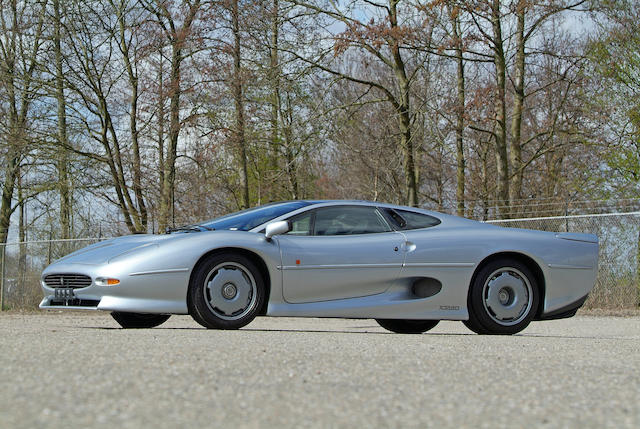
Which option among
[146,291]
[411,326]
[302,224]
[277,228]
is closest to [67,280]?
[146,291]

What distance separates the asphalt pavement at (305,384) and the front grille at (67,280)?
149 centimetres

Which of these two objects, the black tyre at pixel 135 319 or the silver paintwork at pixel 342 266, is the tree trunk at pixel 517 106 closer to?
the silver paintwork at pixel 342 266

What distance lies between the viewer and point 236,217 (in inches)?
322

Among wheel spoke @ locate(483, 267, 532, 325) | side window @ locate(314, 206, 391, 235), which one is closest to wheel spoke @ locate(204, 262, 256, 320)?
side window @ locate(314, 206, 391, 235)

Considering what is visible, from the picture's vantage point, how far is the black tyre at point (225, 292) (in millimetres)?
7320

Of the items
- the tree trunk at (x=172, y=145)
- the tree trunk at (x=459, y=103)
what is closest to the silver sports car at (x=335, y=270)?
the tree trunk at (x=459, y=103)

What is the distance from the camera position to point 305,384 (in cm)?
405

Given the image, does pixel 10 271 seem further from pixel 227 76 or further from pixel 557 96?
pixel 557 96

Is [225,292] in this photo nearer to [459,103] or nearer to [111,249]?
[111,249]

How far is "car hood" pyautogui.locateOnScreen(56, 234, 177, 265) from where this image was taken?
24.8ft

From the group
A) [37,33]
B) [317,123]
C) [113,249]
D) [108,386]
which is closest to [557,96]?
[317,123]

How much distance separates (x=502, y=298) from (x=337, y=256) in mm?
1739

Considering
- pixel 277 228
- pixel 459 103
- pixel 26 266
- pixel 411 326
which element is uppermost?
pixel 459 103

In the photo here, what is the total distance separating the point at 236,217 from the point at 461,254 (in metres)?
2.19
